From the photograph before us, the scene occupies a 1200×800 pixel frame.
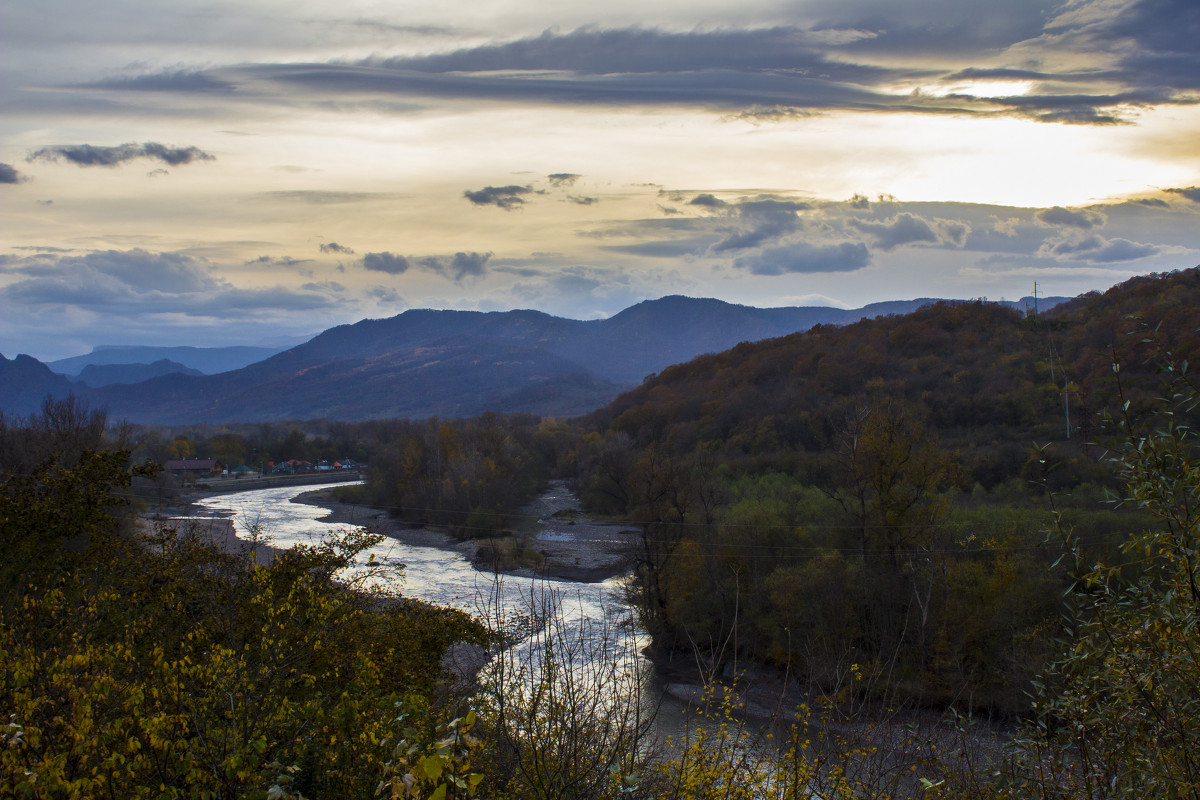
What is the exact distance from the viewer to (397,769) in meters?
3.82

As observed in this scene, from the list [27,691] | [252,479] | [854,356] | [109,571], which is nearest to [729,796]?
[27,691]

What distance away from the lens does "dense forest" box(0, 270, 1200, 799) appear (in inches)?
198

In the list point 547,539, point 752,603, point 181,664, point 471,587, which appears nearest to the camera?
point 181,664

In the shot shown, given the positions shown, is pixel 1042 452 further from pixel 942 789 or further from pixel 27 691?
pixel 27 691

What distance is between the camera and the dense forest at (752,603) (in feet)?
16.5

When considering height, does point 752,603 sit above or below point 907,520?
below

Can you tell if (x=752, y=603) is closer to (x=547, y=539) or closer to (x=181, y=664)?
(x=181, y=664)

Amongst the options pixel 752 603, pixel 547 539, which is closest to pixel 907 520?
pixel 752 603

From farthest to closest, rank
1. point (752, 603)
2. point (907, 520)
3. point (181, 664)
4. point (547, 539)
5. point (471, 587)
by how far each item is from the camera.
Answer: point (547, 539), point (471, 587), point (752, 603), point (907, 520), point (181, 664)

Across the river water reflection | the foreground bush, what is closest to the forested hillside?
the river water reflection

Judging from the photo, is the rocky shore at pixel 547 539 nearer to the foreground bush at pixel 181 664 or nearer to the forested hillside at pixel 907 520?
the forested hillside at pixel 907 520

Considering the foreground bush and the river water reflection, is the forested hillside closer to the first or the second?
the river water reflection

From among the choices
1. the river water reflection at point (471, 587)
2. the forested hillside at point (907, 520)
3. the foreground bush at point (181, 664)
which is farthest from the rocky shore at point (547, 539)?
the foreground bush at point (181, 664)

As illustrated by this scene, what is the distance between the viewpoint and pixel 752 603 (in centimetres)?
2933
